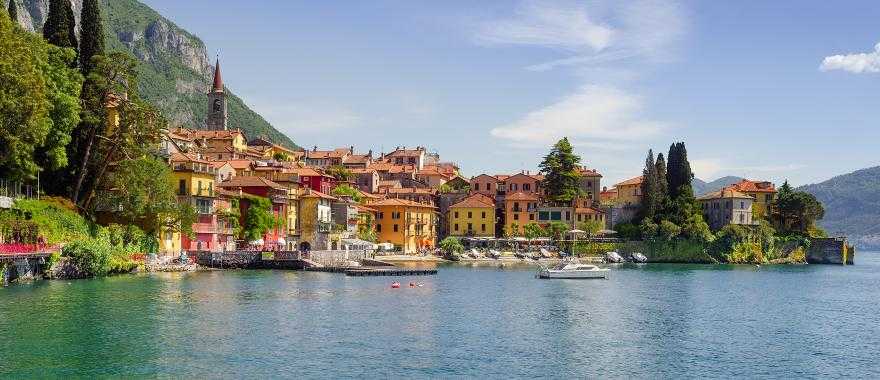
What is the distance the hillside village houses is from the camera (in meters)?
79.4

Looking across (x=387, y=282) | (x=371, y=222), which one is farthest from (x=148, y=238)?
(x=371, y=222)

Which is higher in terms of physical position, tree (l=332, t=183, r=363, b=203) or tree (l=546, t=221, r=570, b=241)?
tree (l=332, t=183, r=363, b=203)

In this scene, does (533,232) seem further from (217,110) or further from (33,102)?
(33,102)

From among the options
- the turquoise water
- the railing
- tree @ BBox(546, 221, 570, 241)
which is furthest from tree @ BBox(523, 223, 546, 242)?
the railing

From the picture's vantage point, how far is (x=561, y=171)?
119 meters

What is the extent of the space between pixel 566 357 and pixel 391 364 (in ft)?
21.9

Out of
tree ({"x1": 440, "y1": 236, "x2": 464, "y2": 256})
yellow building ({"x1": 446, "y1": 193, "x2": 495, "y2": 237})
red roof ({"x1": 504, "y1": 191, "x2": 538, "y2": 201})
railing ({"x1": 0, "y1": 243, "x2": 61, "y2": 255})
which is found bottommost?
tree ({"x1": 440, "y1": 236, "x2": 464, "y2": 256})

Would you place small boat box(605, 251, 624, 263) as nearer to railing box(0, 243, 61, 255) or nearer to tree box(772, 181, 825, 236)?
tree box(772, 181, 825, 236)

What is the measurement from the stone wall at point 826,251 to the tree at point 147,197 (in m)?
82.1

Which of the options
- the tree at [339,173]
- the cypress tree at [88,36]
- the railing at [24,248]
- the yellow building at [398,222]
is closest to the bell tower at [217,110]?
the tree at [339,173]

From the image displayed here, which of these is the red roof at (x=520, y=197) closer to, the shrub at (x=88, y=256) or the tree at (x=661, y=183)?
the tree at (x=661, y=183)

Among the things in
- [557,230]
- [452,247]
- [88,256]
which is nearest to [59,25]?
[88,256]

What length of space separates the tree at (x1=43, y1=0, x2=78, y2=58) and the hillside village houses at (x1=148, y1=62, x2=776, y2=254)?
1475 centimetres

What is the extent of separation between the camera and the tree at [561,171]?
119438 millimetres
